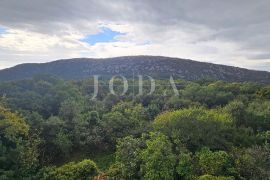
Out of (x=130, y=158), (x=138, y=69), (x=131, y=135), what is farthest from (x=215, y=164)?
(x=138, y=69)

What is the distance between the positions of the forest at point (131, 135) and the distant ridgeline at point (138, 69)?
1885 inches

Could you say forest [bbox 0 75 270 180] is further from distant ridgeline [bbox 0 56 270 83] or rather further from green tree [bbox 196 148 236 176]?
distant ridgeline [bbox 0 56 270 83]

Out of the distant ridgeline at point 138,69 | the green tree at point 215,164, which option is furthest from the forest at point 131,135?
the distant ridgeline at point 138,69

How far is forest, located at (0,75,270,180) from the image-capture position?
2692 cm

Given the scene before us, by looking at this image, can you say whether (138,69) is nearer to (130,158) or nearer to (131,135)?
(131,135)

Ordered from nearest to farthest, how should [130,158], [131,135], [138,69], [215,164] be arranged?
[215,164] → [130,158] → [131,135] → [138,69]

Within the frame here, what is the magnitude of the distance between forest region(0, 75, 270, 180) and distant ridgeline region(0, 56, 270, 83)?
47872 mm

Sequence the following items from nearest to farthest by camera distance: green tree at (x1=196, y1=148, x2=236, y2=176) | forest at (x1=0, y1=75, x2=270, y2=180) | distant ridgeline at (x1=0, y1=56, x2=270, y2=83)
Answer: green tree at (x1=196, y1=148, x2=236, y2=176)
forest at (x1=0, y1=75, x2=270, y2=180)
distant ridgeline at (x1=0, y1=56, x2=270, y2=83)

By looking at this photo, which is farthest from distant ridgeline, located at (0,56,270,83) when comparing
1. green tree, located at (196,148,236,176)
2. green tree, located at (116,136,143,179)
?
green tree, located at (196,148,236,176)

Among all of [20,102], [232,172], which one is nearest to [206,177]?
[232,172]

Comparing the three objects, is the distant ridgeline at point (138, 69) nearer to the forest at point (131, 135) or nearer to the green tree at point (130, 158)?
the forest at point (131, 135)

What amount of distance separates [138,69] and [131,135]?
263ft

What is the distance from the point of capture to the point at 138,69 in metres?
114

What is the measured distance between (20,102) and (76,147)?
380 inches
